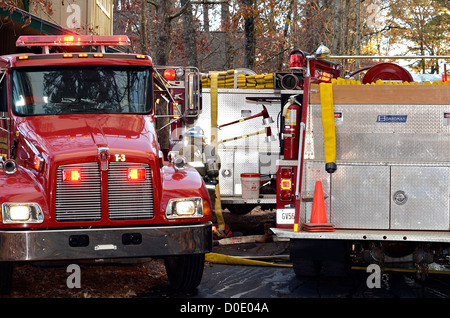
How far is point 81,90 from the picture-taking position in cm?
908

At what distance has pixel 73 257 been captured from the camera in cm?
754

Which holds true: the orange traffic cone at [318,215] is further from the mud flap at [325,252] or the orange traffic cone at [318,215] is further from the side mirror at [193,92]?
the side mirror at [193,92]

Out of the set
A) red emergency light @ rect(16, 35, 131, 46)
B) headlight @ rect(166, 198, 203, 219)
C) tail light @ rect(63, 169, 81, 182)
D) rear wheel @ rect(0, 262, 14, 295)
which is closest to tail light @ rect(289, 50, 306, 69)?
red emergency light @ rect(16, 35, 131, 46)

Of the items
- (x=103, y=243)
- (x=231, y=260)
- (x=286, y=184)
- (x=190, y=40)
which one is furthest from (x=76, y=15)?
(x=103, y=243)

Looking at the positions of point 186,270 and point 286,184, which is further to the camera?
point 286,184

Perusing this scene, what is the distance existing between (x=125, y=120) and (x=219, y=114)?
534cm

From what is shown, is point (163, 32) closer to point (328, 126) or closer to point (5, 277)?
point (328, 126)

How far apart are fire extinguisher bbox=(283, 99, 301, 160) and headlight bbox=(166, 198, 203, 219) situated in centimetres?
164

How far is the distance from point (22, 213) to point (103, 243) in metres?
0.84

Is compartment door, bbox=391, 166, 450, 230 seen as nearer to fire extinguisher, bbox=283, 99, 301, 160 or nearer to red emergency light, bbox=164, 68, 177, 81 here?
fire extinguisher, bbox=283, 99, 301, 160

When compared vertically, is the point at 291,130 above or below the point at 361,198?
above

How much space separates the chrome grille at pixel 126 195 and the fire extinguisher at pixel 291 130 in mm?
2014

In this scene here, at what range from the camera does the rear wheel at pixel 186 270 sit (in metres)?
8.45
